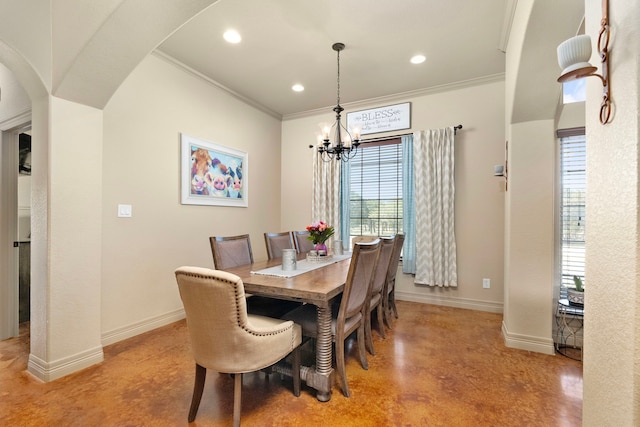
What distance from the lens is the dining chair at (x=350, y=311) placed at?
6.32 feet

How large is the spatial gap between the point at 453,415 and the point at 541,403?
0.62m

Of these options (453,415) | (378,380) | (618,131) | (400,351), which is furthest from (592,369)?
(400,351)

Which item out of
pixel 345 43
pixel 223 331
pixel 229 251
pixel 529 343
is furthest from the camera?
pixel 345 43

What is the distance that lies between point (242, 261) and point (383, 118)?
2863 millimetres

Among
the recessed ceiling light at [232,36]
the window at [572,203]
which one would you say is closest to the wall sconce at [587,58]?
the window at [572,203]

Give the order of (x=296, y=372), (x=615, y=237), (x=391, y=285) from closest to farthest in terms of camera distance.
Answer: (x=615, y=237)
(x=296, y=372)
(x=391, y=285)

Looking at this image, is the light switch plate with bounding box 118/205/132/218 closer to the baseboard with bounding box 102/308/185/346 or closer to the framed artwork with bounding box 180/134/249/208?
the framed artwork with bounding box 180/134/249/208

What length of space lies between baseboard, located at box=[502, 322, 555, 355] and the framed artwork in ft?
11.3

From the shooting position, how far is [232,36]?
9.21ft

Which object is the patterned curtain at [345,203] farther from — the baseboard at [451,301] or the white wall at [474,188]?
the baseboard at [451,301]

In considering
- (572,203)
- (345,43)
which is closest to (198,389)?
(345,43)

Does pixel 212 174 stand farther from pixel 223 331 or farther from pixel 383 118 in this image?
pixel 223 331

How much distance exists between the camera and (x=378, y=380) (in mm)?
2125

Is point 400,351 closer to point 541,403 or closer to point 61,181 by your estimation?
point 541,403
